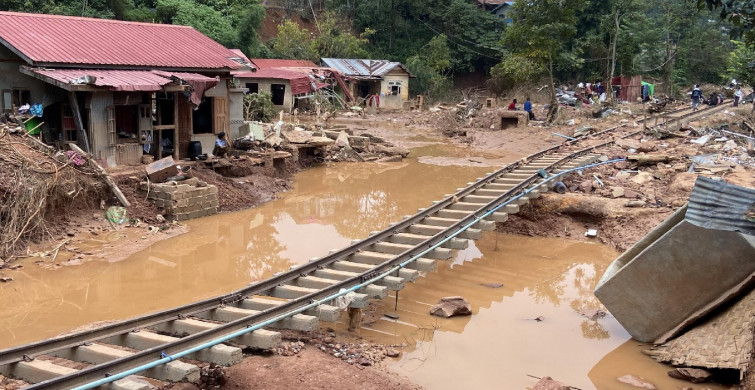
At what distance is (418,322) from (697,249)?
377 cm

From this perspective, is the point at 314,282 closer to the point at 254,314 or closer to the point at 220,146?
the point at 254,314

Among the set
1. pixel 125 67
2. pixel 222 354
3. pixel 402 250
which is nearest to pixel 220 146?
pixel 125 67

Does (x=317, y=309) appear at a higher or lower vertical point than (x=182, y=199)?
lower

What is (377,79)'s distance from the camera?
43.4m

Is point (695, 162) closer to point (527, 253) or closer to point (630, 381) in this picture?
point (527, 253)

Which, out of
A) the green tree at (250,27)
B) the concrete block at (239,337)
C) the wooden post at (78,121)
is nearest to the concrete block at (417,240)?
the concrete block at (239,337)

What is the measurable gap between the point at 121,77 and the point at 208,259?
5.69m

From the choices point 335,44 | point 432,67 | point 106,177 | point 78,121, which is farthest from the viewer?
point 432,67

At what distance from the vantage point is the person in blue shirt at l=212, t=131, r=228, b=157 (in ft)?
59.4

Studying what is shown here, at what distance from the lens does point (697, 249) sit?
25.6 ft

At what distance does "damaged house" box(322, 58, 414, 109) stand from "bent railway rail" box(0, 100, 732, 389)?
31.5 meters

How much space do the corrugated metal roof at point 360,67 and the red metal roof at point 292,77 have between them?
6.25 meters

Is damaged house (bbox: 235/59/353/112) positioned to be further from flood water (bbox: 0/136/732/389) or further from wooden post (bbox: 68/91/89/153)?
flood water (bbox: 0/136/732/389)

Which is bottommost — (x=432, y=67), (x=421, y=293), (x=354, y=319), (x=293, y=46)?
(x=421, y=293)
